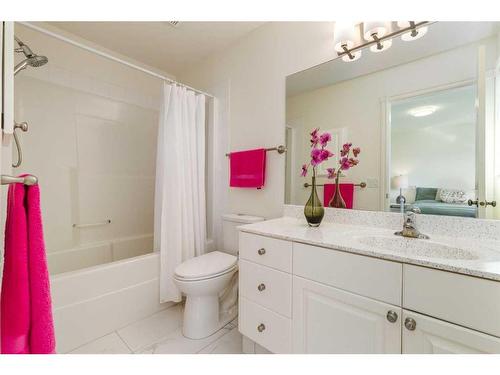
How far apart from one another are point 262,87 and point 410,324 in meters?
1.67

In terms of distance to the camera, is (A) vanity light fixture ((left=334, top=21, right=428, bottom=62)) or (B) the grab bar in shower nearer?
(A) vanity light fixture ((left=334, top=21, right=428, bottom=62))

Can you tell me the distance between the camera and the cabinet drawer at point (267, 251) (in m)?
0.99

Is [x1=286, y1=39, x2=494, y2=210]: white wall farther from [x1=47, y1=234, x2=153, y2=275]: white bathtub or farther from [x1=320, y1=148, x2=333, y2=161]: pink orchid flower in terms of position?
[x1=47, y1=234, x2=153, y2=275]: white bathtub

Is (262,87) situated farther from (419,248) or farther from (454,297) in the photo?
(454,297)

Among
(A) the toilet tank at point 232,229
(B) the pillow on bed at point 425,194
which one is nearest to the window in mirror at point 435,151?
(B) the pillow on bed at point 425,194

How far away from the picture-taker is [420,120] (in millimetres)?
1067

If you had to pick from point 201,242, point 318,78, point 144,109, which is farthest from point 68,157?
point 318,78

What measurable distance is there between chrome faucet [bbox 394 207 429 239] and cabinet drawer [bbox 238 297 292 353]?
698mm

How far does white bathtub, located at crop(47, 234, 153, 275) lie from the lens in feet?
5.76

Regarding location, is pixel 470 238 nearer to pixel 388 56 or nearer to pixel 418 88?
pixel 418 88

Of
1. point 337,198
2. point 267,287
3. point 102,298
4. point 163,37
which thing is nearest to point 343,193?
point 337,198

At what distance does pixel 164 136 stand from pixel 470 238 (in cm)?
192

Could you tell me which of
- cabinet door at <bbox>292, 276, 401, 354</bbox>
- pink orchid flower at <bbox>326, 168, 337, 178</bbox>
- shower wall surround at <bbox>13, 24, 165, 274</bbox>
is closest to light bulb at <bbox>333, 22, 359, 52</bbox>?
pink orchid flower at <bbox>326, 168, 337, 178</bbox>
